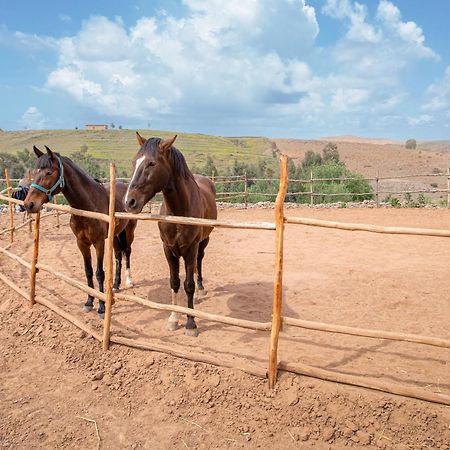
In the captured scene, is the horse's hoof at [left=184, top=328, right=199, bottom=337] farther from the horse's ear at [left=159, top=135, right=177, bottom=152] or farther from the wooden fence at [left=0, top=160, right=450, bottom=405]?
the horse's ear at [left=159, top=135, right=177, bottom=152]

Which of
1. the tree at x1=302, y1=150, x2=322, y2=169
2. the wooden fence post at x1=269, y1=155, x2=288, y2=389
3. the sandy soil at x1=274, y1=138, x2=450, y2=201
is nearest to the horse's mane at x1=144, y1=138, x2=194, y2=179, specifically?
the wooden fence post at x1=269, y1=155, x2=288, y2=389

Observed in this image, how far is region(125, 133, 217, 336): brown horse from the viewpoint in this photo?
3443 millimetres

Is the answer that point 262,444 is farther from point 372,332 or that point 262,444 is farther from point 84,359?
point 84,359

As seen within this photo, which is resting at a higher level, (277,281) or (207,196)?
(207,196)

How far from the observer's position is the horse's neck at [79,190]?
14.6 ft

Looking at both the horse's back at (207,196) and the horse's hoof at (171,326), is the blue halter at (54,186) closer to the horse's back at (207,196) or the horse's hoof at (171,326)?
the horse's back at (207,196)

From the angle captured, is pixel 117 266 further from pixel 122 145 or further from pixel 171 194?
pixel 122 145

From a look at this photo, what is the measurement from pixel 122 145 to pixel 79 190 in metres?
50.3

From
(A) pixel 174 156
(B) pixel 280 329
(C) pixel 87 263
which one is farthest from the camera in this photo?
→ (C) pixel 87 263

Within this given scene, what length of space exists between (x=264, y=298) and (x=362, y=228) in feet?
8.75

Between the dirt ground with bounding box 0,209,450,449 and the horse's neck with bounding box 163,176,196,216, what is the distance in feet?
4.44

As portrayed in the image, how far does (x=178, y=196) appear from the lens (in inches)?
154

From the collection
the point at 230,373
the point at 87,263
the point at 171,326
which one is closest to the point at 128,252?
the point at 87,263

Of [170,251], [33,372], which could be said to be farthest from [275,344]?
[33,372]
